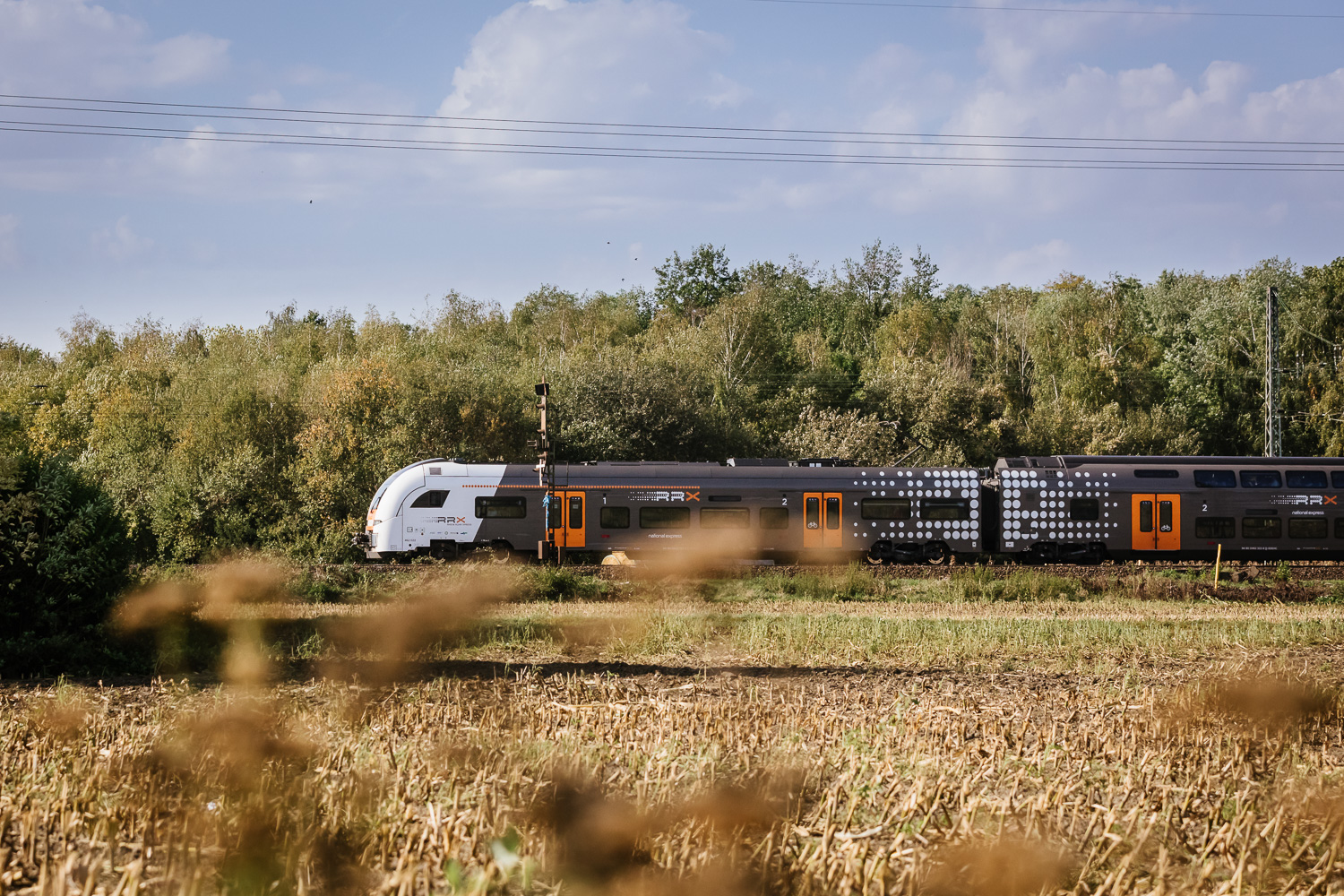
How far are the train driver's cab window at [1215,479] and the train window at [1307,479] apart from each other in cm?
166

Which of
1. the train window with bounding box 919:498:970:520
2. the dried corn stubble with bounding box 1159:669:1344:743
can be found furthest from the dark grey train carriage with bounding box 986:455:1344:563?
the dried corn stubble with bounding box 1159:669:1344:743

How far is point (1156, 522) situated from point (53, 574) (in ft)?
88.8

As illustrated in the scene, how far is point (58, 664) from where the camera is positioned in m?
12.6

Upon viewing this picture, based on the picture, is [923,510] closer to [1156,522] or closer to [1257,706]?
[1156,522]

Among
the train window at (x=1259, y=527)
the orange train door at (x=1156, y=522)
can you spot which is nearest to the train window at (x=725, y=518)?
the orange train door at (x=1156, y=522)

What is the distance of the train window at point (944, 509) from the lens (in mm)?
28641

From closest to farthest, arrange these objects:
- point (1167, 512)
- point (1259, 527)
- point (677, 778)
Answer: point (677, 778)
point (1167, 512)
point (1259, 527)

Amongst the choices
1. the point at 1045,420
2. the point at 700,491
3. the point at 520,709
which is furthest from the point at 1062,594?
the point at 1045,420

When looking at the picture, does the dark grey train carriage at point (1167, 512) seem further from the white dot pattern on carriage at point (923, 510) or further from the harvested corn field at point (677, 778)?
the harvested corn field at point (677, 778)

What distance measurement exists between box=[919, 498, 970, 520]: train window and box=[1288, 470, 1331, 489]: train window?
9.54 meters

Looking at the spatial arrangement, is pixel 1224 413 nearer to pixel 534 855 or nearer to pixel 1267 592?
pixel 1267 592

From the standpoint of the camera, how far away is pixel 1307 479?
2908 cm

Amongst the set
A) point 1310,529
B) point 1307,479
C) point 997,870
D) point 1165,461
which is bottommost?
point 1310,529

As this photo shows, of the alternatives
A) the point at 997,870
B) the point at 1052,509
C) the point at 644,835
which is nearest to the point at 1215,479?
the point at 1052,509
